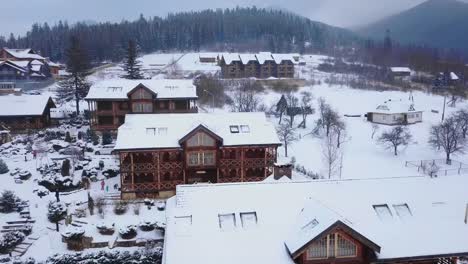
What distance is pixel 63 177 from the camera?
3591 centimetres

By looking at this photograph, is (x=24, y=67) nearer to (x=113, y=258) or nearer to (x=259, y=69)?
(x=259, y=69)

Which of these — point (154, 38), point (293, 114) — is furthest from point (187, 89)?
point (154, 38)

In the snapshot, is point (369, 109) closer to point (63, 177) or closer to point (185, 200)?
point (63, 177)

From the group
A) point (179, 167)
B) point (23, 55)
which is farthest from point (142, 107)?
point (23, 55)

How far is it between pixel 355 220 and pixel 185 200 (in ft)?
26.3

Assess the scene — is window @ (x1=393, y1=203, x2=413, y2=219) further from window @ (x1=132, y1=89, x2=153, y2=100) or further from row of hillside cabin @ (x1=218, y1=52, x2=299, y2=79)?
row of hillside cabin @ (x1=218, y1=52, x2=299, y2=79)

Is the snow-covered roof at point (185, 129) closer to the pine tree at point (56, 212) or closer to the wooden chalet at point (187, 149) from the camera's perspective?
the wooden chalet at point (187, 149)

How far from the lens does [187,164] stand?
35.1 metres

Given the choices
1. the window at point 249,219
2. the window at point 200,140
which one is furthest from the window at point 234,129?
the window at point 249,219

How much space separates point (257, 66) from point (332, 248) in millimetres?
84053

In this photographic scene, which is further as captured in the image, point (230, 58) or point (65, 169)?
point (230, 58)

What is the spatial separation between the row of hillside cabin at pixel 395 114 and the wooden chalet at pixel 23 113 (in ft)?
147

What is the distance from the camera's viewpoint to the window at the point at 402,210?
20.6 metres

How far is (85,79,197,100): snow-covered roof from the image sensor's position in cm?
4869
